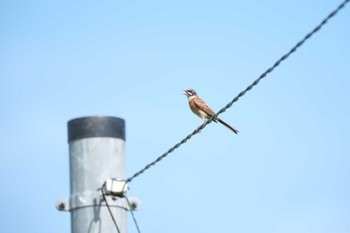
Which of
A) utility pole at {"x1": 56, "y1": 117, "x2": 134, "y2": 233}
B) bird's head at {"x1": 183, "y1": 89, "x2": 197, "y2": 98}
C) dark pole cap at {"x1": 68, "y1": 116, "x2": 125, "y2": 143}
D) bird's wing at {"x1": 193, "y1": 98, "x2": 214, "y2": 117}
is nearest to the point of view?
utility pole at {"x1": 56, "y1": 117, "x2": 134, "y2": 233}

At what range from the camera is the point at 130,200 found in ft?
28.6

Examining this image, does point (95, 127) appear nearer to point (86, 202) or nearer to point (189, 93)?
point (86, 202)

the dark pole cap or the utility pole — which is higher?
the dark pole cap

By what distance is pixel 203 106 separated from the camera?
13.5 m

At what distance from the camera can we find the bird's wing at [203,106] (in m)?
13.4

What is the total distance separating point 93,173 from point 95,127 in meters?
0.37

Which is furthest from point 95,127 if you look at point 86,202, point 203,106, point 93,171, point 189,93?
point 189,93

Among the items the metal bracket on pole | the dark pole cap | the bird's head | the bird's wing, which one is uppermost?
the bird's head

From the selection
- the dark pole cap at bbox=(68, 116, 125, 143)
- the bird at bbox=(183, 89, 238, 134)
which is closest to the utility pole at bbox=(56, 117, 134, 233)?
the dark pole cap at bbox=(68, 116, 125, 143)

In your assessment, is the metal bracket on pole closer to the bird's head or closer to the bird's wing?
the bird's wing

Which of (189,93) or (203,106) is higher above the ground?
(189,93)

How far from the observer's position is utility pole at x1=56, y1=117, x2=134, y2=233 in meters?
8.25

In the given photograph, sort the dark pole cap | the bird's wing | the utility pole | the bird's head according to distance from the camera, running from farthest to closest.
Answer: the bird's head, the bird's wing, the dark pole cap, the utility pole

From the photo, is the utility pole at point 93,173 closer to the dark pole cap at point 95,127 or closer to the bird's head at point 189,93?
the dark pole cap at point 95,127
